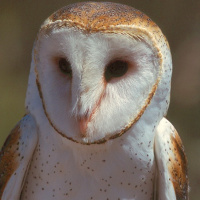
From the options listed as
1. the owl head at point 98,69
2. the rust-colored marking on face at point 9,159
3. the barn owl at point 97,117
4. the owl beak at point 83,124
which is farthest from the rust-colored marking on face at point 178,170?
the rust-colored marking on face at point 9,159

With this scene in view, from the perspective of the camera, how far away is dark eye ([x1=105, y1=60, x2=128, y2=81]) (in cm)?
171

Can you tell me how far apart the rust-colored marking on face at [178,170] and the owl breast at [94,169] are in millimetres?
65

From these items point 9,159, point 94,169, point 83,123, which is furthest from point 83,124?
point 9,159

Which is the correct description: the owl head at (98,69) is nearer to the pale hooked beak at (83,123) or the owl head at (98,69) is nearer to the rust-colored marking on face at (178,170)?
the pale hooked beak at (83,123)

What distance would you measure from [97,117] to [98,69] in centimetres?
15

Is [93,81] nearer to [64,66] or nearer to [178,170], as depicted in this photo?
[64,66]

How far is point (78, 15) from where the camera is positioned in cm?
169

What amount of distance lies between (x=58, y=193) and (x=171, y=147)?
0.38 meters

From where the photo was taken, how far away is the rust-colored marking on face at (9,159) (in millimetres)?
1963

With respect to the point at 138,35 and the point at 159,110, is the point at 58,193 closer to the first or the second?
the point at 159,110

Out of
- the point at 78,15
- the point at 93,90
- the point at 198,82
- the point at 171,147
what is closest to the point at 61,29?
the point at 78,15

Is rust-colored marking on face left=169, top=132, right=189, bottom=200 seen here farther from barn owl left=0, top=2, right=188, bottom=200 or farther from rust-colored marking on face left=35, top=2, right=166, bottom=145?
rust-colored marking on face left=35, top=2, right=166, bottom=145

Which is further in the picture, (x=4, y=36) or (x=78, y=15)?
(x=4, y=36)

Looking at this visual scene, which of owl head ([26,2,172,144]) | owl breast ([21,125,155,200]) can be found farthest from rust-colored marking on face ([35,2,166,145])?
owl breast ([21,125,155,200])
